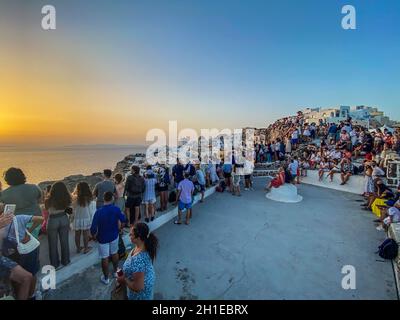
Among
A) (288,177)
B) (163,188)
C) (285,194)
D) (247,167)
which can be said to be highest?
(247,167)

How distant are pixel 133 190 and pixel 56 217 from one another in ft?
6.54

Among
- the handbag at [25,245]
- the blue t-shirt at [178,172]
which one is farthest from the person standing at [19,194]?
the blue t-shirt at [178,172]

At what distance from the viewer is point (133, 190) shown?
6.04 m

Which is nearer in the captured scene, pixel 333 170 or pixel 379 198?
pixel 379 198

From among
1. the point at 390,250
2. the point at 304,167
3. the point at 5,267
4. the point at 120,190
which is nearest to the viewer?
the point at 5,267

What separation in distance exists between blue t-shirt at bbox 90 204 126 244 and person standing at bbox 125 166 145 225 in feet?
6.03

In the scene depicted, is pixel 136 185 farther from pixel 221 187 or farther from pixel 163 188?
pixel 221 187

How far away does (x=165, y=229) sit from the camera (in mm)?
6809

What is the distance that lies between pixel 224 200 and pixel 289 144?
8436 mm

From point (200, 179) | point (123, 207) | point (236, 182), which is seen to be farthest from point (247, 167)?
point (123, 207)

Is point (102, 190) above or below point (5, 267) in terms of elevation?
above

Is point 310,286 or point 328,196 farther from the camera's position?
point 328,196

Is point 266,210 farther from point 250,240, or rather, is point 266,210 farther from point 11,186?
point 11,186
